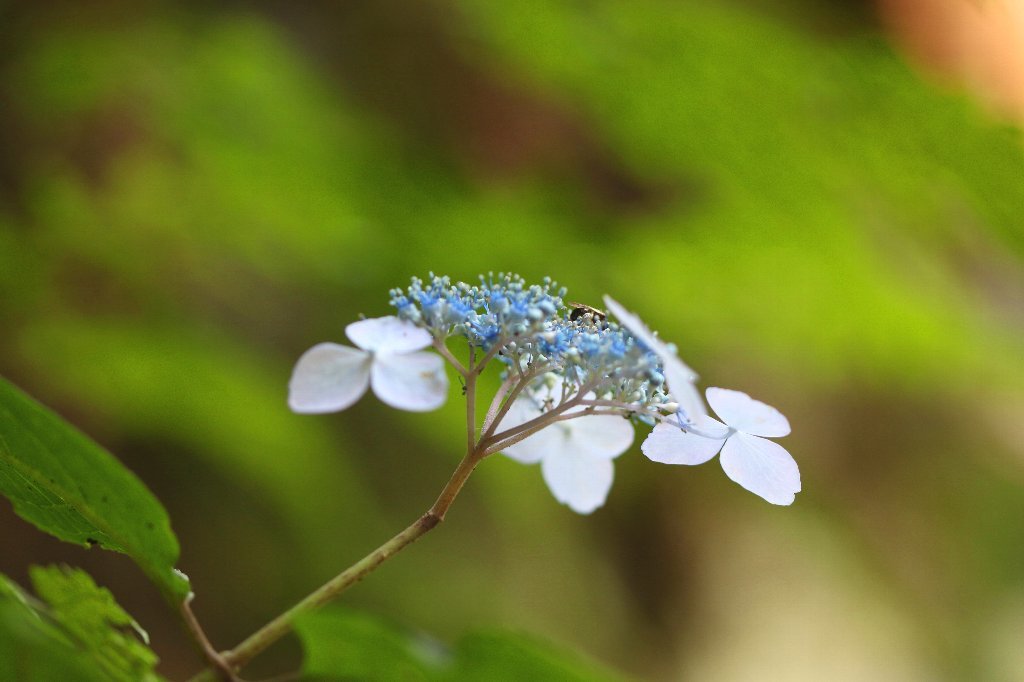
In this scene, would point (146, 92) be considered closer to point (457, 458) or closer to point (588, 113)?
point (588, 113)

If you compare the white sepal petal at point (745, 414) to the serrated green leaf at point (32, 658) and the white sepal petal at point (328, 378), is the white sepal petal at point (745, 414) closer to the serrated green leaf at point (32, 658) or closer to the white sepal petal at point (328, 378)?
the white sepal petal at point (328, 378)

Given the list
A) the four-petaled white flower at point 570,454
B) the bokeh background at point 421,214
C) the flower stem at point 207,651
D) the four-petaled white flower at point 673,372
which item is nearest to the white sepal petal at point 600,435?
the four-petaled white flower at point 570,454

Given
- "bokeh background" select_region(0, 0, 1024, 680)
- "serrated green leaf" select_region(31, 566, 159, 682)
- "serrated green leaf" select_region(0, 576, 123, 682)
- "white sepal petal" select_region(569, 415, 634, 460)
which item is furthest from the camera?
"bokeh background" select_region(0, 0, 1024, 680)

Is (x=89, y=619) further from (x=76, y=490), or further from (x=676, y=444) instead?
(x=676, y=444)

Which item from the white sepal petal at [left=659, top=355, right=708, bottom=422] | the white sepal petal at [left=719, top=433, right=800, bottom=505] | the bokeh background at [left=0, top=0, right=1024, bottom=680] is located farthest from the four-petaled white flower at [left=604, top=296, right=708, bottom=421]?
the bokeh background at [left=0, top=0, right=1024, bottom=680]

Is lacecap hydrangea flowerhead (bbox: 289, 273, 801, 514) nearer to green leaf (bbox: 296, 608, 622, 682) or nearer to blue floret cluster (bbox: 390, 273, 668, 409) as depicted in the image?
blue floret cluster (bbox: 390, 273, 668, 409)
